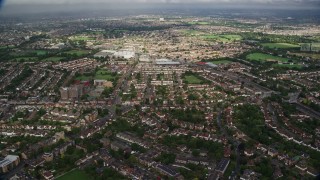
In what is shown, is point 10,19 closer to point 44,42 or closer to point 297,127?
point 44,42

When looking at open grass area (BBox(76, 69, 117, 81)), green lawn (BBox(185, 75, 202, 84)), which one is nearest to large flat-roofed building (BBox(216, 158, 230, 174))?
green lawn (BBox(185, 75, 202, 84))

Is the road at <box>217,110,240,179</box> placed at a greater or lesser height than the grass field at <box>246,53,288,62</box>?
lesser

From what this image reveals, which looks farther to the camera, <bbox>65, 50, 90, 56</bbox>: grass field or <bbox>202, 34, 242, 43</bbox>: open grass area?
<bbox>202, 34, 242, 43</bbox>: open grass area

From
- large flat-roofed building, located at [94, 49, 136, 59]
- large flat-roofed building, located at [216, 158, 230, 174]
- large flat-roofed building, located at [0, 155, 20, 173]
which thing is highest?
large flat-roofed building, located at [94, 49, 136, 59]

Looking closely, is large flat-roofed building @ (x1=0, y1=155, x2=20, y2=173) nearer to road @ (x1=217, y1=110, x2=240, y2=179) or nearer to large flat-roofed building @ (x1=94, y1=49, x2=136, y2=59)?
road @ (x1=217, y1=110, x2=240, y2=179)

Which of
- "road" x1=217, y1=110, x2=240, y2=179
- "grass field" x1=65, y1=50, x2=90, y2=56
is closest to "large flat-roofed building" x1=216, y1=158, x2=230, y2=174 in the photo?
"road" x1=217, y1=110, x2=240, y2=179

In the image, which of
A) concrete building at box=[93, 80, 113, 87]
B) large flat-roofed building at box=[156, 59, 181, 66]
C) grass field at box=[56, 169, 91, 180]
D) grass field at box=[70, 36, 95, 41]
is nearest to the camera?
grass field at box=[56, 169, 91, 180]

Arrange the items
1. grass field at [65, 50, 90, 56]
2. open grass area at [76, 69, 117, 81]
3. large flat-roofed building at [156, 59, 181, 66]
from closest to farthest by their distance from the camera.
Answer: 1. open grass area at [76, 69, 117, 81]
2. large flat-roofed building at [156, 59, 181, 66]
3. grass field at [65, 50, 90, 56]

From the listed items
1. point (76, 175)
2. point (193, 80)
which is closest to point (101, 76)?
point (193, 80)

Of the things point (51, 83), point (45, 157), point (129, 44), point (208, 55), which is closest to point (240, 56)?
point (208, 55)
